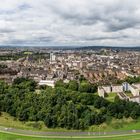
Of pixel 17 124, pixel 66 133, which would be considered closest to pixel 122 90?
pixel 66 133

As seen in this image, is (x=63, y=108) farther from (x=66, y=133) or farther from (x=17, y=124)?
(x=17, y=124)

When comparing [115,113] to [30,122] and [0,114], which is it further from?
[0,114]

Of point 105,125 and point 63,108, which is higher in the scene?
point 63,108

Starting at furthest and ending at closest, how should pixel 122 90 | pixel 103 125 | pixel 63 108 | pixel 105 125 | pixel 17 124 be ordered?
pixel 122 90 → pixel 63 108 → pixel 17 124 → pixel 105 125 → pixel 103 125

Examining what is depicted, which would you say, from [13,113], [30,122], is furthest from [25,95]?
[30,122]

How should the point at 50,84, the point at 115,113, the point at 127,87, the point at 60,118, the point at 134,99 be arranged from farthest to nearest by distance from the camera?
the point at 50,84 < the point at 127,87 < the point at 134,99 < the point at 115,113 < the point at 60,118

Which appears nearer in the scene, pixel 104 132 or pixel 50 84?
pixel 104 132

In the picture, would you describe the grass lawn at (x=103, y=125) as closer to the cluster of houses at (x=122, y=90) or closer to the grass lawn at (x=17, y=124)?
the grass lawn at (x=17, y=124)

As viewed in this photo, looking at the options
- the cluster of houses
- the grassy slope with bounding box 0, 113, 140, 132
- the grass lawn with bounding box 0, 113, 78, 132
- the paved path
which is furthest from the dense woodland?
the cluster of houses
